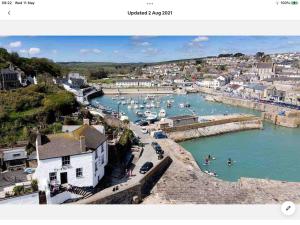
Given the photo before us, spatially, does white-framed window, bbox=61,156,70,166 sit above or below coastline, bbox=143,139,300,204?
above

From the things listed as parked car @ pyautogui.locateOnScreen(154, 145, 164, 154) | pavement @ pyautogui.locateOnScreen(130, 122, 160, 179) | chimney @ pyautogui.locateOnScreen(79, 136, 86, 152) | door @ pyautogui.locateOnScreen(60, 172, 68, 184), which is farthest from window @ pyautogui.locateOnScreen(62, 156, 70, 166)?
parked car @ pyautogui.locateOnScreen(154, 145, 164, 154)

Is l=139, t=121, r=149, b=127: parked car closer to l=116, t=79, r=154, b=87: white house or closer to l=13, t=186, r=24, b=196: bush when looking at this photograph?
l=13, t=186, r=24, b=196: bush

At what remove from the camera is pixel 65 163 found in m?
6.73

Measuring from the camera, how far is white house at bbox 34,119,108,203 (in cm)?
654

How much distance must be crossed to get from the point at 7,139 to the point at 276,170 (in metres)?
7.83

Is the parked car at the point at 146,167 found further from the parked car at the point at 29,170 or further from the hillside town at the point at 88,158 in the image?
the parked car at the point at 29,170

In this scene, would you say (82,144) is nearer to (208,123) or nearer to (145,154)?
(145,154)

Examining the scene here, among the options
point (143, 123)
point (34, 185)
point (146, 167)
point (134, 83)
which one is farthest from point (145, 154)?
point (134, 83)

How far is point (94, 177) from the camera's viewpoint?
711 cm

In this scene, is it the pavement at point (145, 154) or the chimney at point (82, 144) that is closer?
the chimney at point (82, 144)

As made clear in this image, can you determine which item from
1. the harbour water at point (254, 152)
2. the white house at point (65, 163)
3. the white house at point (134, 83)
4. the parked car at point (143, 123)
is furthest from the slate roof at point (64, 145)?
the white house at point (134, 83)

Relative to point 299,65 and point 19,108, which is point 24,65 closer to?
point 19,108

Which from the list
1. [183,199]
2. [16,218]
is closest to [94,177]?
[183,199]

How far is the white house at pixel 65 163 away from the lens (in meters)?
6.54
